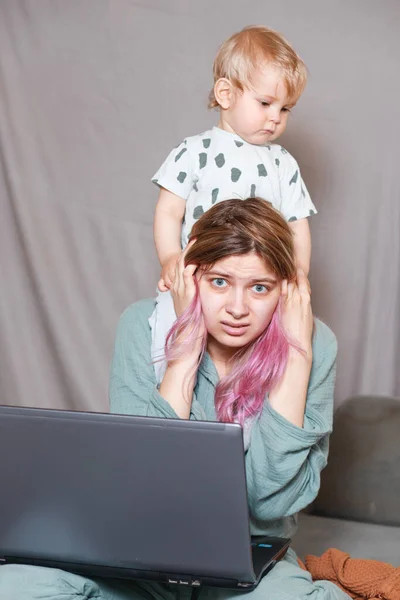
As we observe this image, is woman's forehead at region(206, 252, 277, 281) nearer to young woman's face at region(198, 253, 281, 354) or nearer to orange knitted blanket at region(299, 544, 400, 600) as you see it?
young woman's face at region(198, 253, 281, 354)

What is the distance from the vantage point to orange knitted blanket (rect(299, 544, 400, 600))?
5.93 ft

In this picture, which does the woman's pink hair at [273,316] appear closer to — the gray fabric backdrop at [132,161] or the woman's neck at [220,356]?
the woman's neck at [220,356]

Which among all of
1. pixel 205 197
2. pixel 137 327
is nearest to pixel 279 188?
pixel 205 197

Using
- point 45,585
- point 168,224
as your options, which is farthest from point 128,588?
point 168,224

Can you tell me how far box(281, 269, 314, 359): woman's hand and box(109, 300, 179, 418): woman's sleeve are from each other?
0.91 ft

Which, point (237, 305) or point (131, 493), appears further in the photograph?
point (237, 305)

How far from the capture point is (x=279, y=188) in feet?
6.56

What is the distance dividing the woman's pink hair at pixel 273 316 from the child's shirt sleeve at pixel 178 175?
28 cm

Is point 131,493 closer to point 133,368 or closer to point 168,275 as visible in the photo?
point 133,368

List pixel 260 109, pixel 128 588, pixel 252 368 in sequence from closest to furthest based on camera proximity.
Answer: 1. pixel 128 588
2. pixel 252 368
3. pixel 260 109

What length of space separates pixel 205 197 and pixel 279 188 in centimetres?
18

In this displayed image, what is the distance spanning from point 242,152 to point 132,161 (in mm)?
1151

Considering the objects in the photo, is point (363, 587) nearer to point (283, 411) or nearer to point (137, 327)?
point (283, 411)

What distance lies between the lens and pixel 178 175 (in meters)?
1.97
